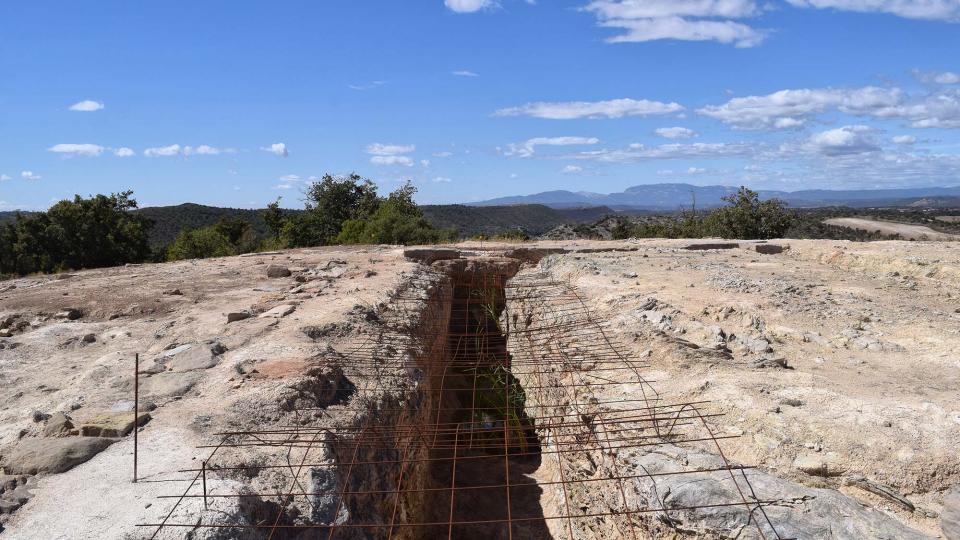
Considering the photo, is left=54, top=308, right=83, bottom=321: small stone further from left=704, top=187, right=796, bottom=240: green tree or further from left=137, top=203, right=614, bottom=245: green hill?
left=137, top=203, right=614, bottom=245: green hill

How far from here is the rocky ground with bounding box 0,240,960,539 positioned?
3.25m

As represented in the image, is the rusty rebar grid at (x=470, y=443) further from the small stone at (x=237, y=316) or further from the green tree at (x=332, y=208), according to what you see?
the green tree at (x=332, y=208)

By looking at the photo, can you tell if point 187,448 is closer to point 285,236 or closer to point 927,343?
point 927,343

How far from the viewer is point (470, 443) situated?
468cm

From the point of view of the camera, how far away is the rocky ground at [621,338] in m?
3.25

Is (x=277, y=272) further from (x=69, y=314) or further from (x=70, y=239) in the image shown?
(x=70, y=239)

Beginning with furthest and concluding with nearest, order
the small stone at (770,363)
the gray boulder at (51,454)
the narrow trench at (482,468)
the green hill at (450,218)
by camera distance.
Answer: the green hill at (450,218) < the small stone at (770,363) < the narrow trench at (482,468) < the gray boulder at (51,454)

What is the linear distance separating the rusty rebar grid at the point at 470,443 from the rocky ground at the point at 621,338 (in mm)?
246

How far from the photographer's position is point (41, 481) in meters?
3.12

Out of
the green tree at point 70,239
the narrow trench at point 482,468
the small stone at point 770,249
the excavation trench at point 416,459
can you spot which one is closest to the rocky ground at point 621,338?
the excavation trench at point 416,459

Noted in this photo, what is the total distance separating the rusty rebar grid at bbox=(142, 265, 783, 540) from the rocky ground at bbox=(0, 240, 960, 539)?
0.81 ft

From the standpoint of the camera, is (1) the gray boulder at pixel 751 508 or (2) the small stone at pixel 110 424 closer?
(1) the gray boulder at pixel 751 508

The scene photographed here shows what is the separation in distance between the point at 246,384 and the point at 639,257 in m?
7.89

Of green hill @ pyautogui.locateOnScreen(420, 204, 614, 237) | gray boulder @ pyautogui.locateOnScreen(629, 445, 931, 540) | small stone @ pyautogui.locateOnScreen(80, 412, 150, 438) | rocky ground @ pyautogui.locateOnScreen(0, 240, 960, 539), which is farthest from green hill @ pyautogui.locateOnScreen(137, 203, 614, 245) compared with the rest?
gray boulder @ pyautogui.locateOnScreen(629, 445, 931, 540)
